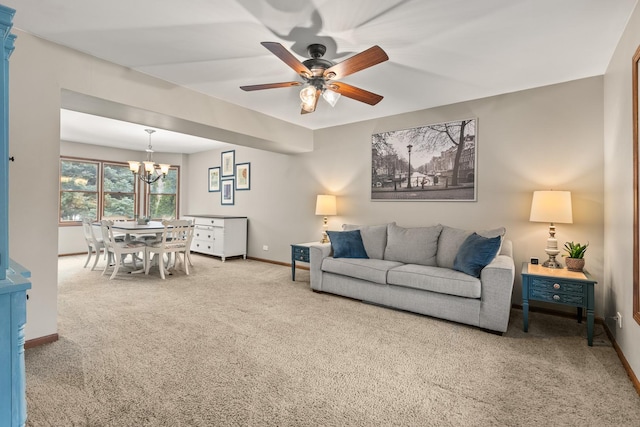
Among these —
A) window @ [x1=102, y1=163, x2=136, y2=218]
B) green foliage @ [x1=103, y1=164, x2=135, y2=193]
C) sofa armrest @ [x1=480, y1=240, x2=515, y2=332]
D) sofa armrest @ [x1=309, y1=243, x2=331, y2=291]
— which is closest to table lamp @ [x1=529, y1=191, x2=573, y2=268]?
sofa armrest @ [x1=480, y1=240, x2=515, y2=332]

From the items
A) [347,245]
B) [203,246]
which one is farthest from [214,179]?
[347,245]

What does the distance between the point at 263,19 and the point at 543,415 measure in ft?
10.0

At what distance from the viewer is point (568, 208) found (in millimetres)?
3148

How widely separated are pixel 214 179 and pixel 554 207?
678 cm

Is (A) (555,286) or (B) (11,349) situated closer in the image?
(B) (11,349)

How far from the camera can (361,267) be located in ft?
12.7

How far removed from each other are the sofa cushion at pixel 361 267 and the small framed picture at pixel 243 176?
3.41 m

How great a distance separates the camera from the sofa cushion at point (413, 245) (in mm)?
3922

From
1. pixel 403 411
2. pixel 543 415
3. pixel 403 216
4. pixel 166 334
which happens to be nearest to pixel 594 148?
pixel 403 216

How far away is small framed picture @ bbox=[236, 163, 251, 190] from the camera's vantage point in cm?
696

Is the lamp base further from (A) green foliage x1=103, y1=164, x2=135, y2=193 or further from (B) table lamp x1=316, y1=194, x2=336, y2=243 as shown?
(A) green foliage x1=103, y1=164, x2=135, y2=193

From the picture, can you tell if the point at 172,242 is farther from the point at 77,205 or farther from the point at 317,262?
the point at 77,205

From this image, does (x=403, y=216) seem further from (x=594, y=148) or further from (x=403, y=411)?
(x=403, y=411)

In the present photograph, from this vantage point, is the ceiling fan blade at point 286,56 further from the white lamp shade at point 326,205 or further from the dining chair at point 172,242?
the dining chair at point 172,242
